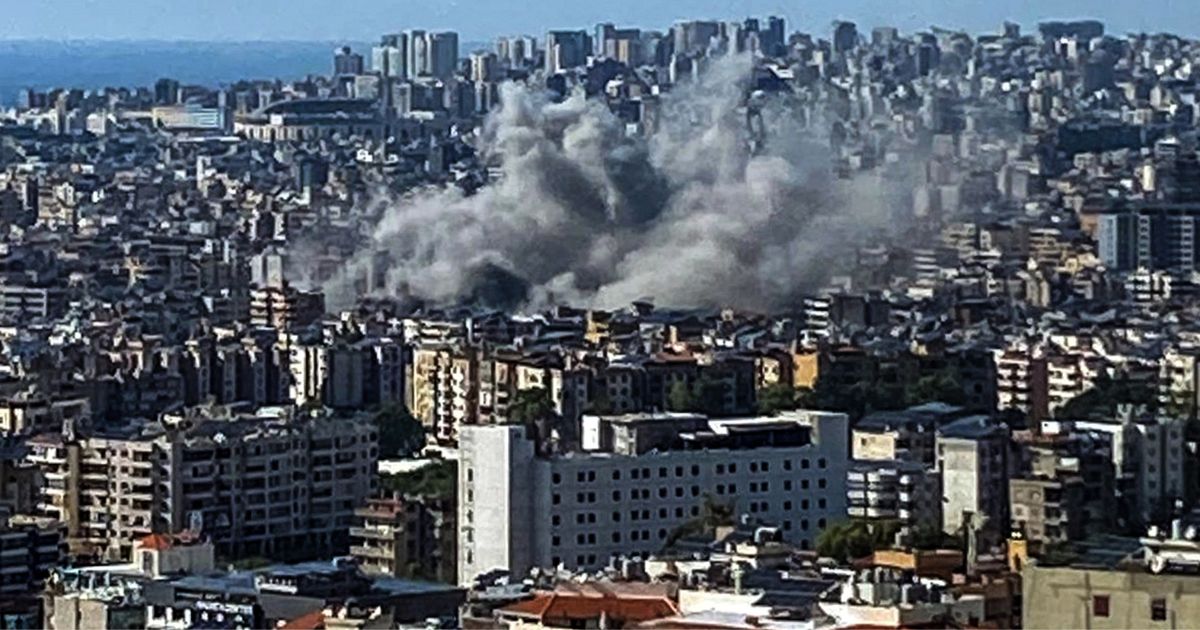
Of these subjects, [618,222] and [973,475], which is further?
[618,222]

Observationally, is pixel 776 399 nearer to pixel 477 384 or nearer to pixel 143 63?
pixel 477 384

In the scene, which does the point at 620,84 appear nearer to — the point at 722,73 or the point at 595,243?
the point at 722,73

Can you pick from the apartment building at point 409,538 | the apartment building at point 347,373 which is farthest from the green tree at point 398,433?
the apartment building at point 409,538

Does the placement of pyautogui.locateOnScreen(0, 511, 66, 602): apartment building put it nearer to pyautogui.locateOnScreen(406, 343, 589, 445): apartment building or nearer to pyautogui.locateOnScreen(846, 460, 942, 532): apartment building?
pyautogui.locateOnScreen(846, 460, 942, 532): apartment building

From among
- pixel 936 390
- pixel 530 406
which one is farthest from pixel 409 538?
pixel 936 390

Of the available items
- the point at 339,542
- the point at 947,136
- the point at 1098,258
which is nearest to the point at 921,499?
the point at 339,542

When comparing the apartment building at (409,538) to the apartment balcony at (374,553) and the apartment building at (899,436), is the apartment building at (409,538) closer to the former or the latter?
the apartment balcony at (374,553)
